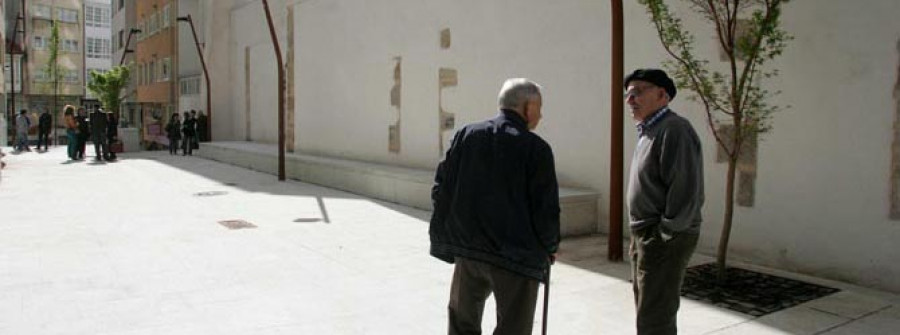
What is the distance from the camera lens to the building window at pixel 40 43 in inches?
2416

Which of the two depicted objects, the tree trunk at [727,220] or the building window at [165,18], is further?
the building window at [165,18]

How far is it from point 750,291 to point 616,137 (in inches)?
75.5

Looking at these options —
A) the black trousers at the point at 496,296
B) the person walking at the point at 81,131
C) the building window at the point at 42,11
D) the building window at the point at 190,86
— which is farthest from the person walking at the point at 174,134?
the building window at the point at 42,11

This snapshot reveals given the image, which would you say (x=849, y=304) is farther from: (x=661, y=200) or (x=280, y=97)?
(x=280, y=97)

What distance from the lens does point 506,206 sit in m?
3.22

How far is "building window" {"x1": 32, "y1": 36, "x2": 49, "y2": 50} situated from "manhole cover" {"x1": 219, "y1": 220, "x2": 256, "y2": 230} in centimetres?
6171

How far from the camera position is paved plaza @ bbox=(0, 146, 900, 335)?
4918mm

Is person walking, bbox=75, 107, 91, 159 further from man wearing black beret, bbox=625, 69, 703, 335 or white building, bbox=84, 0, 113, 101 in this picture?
white building, bbox=84, 0, 113, 101

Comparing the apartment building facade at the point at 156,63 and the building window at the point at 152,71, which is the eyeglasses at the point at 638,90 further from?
the building window at the point at 152,71

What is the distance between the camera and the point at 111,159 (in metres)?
21.4

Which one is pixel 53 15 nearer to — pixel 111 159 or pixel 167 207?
pixel 111 159

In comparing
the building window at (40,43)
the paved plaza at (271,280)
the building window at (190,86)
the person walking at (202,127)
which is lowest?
the paved plaza at (271,280)

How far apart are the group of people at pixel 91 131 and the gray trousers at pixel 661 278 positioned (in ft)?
64.0

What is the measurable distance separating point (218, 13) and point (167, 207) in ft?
51.8
